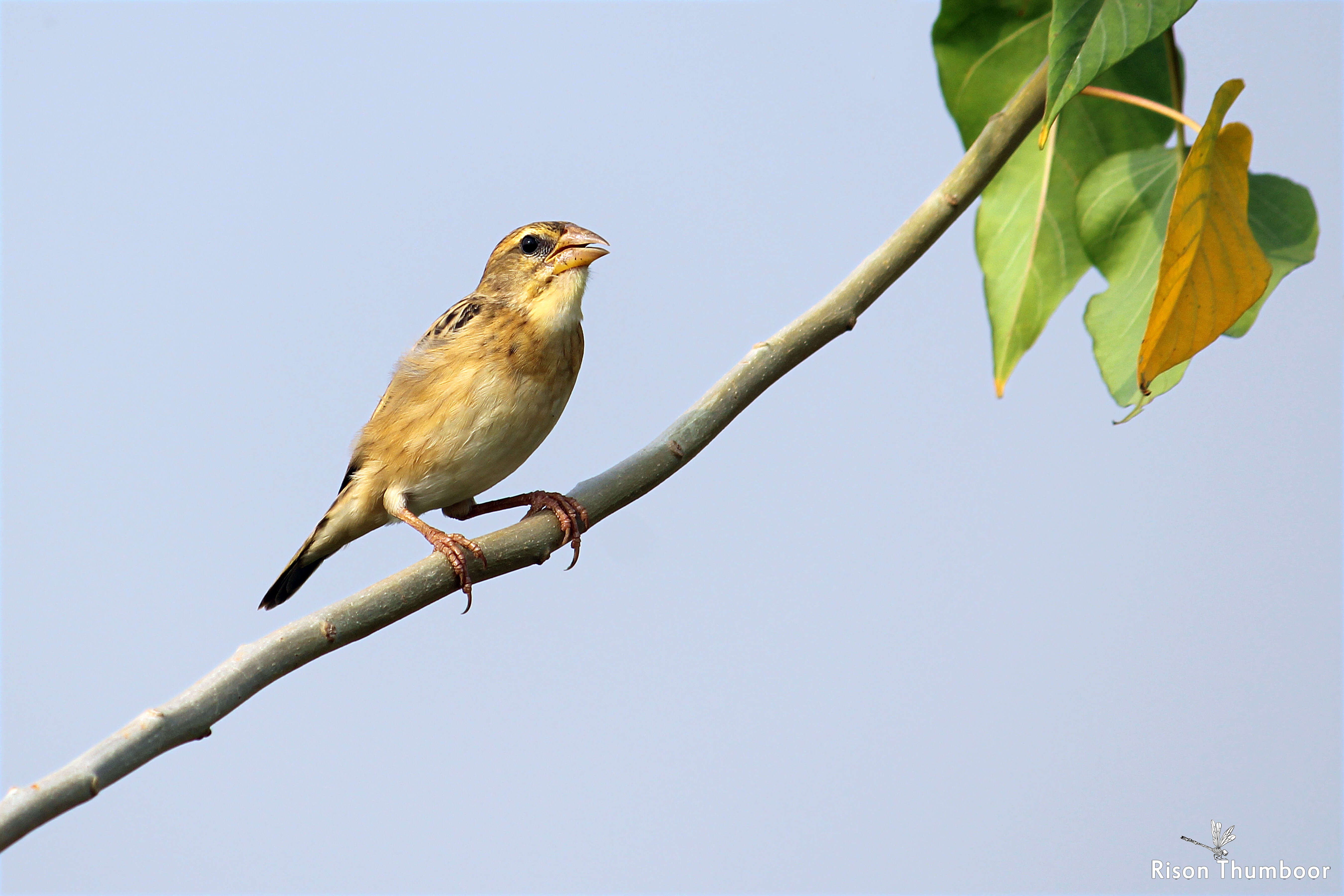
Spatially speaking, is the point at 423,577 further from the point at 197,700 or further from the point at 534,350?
the point at 534,350

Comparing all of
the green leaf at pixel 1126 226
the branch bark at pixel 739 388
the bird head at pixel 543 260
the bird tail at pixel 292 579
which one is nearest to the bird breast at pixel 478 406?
the bird head at pixel 543 260

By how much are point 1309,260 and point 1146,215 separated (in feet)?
1.48

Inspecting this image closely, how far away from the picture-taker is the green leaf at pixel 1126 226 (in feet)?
9.52

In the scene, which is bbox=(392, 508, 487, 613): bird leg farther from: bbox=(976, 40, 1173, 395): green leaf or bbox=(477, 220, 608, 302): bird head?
bbox=(976, 40, 1173, 395): green leaf

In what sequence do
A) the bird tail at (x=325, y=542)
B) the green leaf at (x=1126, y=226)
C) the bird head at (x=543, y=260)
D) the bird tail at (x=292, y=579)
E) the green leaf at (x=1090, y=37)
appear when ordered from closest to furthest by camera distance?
the green leaf at (x=1090, y=37) → the green leaf at (x=1126, y=226) → the bird head at (x=543, y=260) → the bird tail at (x=325, y=542) → the bird tail at (x=292, y=579)

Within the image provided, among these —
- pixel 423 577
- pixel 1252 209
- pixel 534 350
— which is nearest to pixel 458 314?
pixel 534 350

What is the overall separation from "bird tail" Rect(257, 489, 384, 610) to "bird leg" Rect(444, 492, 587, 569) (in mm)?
333

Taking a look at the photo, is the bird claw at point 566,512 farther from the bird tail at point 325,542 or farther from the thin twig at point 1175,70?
the thin twig at point 1175,70

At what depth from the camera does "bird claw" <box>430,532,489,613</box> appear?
2557 millimetres

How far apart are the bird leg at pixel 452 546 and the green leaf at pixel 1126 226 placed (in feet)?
5.94

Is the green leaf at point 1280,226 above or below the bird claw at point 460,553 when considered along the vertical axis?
above

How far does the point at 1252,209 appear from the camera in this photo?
2910mm

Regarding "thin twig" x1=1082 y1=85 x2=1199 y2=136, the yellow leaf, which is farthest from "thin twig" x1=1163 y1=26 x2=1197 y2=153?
the yellow leaf

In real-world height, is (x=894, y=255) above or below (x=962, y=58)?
below
